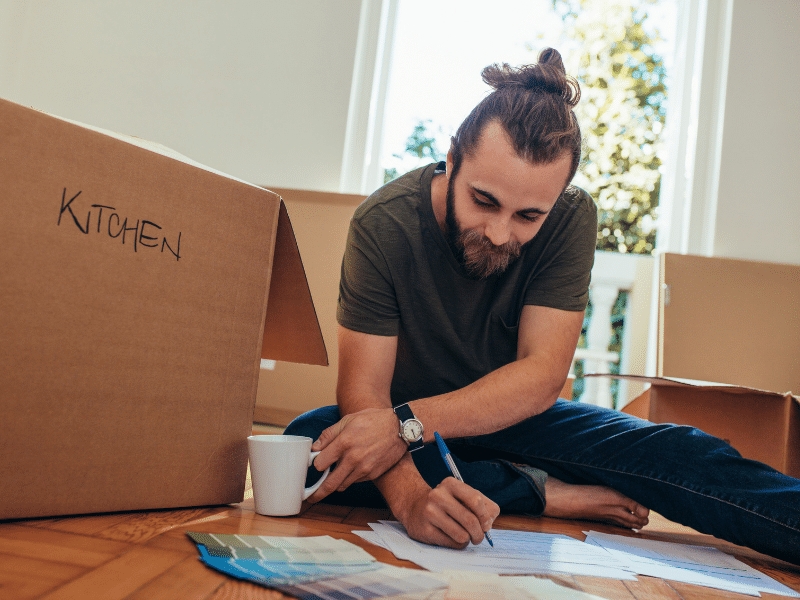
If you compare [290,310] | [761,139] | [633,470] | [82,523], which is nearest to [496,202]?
[290,310]

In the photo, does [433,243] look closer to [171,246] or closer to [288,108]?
[171,246]

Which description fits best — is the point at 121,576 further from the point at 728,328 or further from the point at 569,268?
the point at 728,328

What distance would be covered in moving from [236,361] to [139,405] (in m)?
0.13

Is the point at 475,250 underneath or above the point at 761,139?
underneath

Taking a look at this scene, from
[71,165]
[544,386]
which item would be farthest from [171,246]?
[544,386]

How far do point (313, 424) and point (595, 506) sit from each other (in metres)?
0.48

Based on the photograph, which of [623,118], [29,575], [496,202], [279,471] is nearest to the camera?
[29,575]

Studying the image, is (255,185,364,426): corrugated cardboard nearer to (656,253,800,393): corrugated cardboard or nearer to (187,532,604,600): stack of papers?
(656,253,800,393): corrugated cardboard

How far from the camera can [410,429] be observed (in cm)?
87

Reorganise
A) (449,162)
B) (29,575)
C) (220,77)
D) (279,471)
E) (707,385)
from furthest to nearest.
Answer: (220,77) < (707,385) < (449,162) < (279,471) < (29,575)

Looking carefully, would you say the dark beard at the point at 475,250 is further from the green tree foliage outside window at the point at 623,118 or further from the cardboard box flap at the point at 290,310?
the green tree foliage outside window at the point at 623,118

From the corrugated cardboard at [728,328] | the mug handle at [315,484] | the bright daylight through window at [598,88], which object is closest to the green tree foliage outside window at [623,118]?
the bright daylight through window at [598,88]

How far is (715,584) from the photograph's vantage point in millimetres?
711

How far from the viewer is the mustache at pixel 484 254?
1025 millimetres
